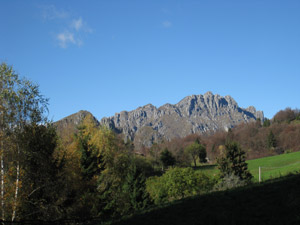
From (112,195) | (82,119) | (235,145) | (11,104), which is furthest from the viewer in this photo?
(235,145)

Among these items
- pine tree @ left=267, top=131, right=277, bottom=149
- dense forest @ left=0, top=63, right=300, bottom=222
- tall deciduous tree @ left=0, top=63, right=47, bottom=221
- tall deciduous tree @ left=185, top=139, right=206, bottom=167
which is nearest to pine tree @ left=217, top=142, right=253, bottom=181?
dense forest @ left=0, top=63, right=300, bottom=222

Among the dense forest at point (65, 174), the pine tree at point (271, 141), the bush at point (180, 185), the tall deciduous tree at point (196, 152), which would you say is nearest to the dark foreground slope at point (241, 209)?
the dense forest at point (65, 174)

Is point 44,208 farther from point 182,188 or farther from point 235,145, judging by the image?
point 235,145

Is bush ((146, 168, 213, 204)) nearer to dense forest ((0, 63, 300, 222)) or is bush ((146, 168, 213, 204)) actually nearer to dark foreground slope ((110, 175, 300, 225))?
dense forest ((0, 63, 300, 222))

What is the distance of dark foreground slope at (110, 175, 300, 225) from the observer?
998 centimetres

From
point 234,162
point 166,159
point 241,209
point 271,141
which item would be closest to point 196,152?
point 166,159

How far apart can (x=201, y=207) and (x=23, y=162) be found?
1653cm

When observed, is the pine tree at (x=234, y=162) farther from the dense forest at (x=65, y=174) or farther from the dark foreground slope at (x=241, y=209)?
the dark foreground slope at (x=241, y=209)

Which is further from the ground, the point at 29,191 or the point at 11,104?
the point at 11,104

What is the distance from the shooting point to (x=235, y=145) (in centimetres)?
6331

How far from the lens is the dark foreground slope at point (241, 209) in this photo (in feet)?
32.8

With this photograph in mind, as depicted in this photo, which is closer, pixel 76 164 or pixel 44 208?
pixel 44 208

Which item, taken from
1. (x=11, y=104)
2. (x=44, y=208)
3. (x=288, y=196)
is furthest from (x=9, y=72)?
(x=288, y=196)

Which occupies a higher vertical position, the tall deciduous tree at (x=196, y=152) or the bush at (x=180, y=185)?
the tall deciduous tree at (x=196, y=152)
